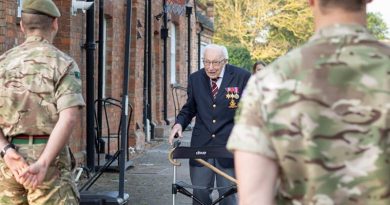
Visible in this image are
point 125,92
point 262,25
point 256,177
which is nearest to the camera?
point 256,177

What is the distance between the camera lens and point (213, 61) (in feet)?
23.1

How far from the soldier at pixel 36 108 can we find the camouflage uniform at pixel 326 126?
206 cm

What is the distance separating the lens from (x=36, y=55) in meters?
4.66

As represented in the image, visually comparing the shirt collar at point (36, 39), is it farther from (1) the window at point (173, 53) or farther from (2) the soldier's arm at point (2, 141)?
(1) the window at point (173, 53)

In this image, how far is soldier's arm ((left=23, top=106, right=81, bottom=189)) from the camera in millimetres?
4480

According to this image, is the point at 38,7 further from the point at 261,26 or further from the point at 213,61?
the point at 261,26

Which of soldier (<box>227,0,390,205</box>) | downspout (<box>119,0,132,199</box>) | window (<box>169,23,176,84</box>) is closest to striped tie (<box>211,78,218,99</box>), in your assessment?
downspout (<box>119,0,132,199</box>)

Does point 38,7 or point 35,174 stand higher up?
point 38,7

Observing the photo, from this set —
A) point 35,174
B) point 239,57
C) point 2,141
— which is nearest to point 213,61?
point 2,141

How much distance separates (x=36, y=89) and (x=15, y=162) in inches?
15.3

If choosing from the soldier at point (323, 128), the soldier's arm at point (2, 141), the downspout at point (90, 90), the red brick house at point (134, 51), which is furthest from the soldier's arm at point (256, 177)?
the downspout at point (90, 90)

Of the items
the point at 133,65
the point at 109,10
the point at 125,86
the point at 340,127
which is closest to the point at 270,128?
the point at 340,127

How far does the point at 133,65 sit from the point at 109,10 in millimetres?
2188

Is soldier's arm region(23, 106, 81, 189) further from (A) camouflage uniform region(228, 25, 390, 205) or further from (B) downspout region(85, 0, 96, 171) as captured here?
(B) downspout region(85, 0, 96, 171)
